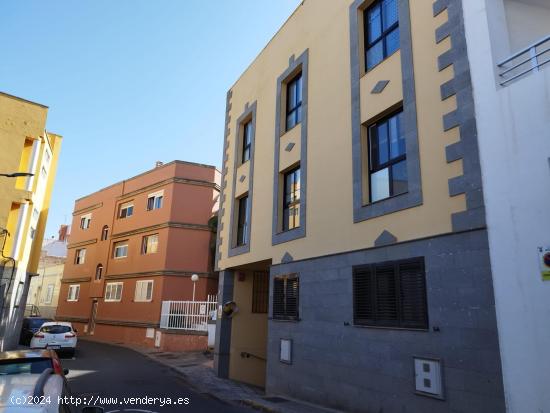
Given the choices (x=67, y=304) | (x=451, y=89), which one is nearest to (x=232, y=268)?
(x=451, y=89)

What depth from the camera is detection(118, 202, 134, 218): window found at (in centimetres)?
3011

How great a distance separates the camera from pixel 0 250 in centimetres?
1788

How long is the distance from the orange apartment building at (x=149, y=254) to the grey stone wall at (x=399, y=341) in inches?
504

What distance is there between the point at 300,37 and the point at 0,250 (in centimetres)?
1517

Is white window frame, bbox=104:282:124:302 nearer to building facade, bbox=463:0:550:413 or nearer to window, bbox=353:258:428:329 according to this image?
window, bbox=353:258:428:329

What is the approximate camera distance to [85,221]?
3547 cm

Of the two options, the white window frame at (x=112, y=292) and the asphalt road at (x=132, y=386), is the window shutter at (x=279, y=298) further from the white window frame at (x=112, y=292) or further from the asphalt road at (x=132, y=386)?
the white window frame at (x=112, y=292)

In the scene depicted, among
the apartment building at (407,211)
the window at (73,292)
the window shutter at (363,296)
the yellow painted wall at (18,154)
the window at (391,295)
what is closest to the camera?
the apartment building at (407,211)

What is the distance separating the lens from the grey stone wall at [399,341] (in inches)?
232

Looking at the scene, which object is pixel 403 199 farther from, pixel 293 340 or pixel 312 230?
pixel 293 340

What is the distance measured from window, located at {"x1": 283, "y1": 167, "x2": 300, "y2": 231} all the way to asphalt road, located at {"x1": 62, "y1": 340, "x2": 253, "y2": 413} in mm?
4821

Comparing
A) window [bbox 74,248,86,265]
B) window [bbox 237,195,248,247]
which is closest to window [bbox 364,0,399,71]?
window [bbox 237,195,248,247]

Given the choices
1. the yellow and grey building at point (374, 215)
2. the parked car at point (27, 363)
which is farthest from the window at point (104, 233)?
the parked car at point (27, 363)

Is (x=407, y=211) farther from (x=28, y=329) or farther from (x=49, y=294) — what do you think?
(x=49, y=294)
